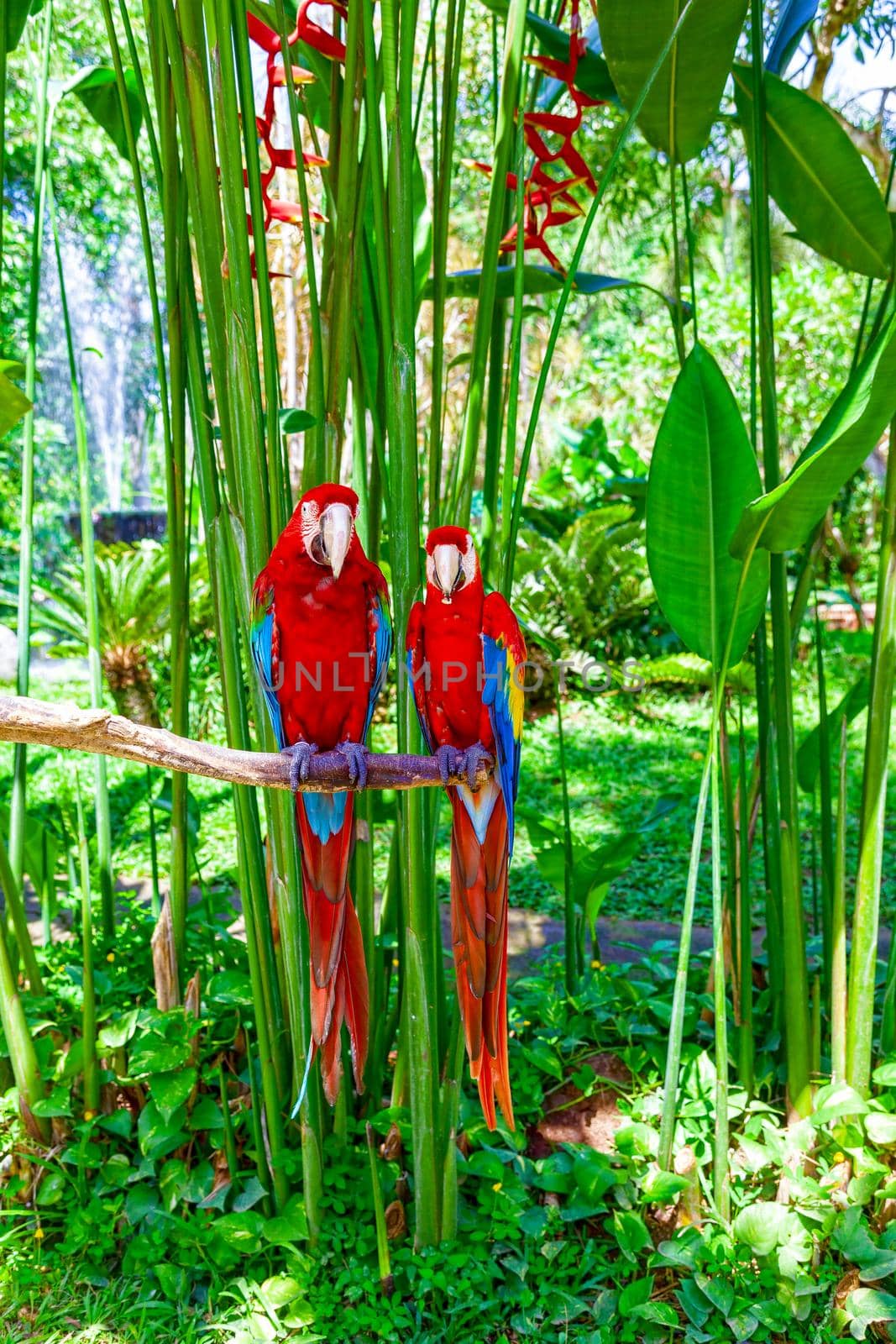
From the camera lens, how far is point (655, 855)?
10.5 feet

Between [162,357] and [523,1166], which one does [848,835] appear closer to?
[523,1166]

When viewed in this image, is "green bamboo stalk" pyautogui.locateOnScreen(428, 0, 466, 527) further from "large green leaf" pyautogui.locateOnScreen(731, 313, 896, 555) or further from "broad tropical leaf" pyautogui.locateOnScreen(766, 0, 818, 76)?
"broad tropical leaf" pyautogui.locateOnScreen(766, 0, 818, 76)

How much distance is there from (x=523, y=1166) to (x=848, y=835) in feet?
7.09

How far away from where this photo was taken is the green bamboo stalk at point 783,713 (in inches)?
52.9

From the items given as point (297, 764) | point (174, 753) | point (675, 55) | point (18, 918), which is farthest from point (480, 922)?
point (675, 55)

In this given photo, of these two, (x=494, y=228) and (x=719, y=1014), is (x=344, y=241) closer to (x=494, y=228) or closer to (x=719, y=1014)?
(x=494, y=228)

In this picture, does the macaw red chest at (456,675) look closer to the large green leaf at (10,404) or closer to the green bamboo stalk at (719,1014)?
the green bamboo stalk at (719,1014)

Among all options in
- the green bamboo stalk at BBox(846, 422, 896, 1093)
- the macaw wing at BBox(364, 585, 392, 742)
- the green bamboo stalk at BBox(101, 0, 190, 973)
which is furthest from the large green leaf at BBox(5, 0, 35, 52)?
the green bamboo stalk at BBox(846, 422, 896, 1093)

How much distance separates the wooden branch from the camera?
3.00 feet

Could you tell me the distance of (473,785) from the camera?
3.22 feet

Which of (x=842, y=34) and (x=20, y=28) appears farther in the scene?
(x=842, y=34)

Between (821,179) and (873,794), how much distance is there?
0.87m

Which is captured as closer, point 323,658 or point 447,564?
point 447,564

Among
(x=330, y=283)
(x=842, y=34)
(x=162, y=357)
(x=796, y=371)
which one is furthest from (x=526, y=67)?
(x=796, y=371)
